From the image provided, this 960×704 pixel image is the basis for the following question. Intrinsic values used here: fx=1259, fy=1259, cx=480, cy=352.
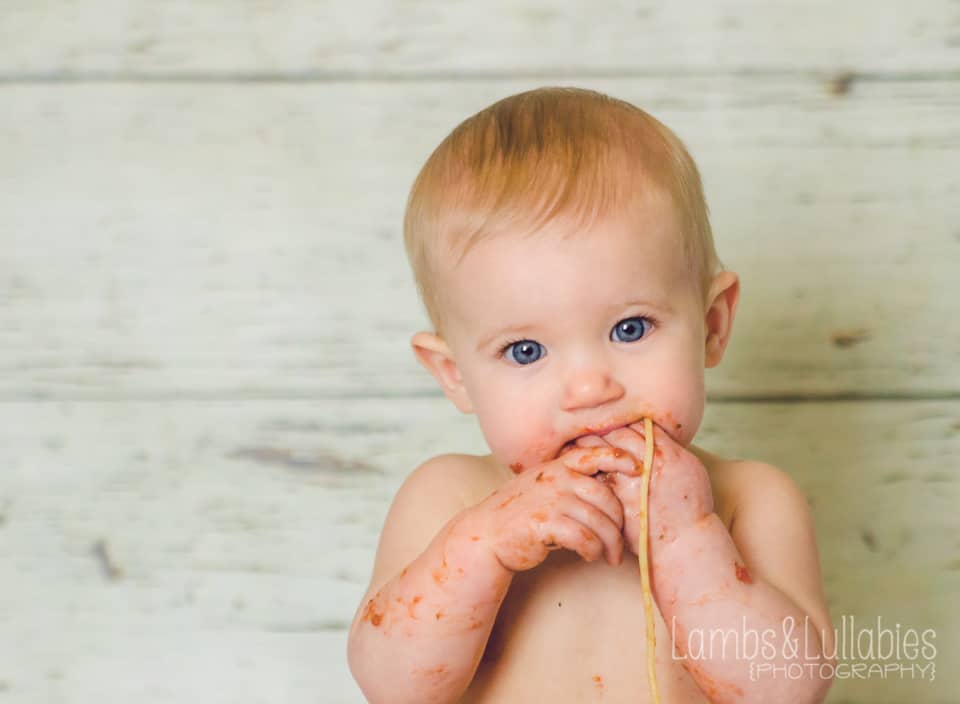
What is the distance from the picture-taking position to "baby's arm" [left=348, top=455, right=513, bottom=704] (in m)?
0.78

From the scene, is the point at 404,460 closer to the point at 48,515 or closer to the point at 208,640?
the point at 208,640

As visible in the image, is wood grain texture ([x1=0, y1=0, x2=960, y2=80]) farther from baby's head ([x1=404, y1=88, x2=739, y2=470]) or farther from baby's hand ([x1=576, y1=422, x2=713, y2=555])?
baby's hand ([x1=576, y1=422, x2=713, y2=555])

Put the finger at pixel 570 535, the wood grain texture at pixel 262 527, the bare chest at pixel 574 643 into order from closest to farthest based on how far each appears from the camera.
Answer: the finger at pixel 570 535, the bare chest at pixel 574 643, the wood grain texture at pixel 262 527

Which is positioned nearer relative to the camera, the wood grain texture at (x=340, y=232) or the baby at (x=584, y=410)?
the baby at (x=584, y=410)

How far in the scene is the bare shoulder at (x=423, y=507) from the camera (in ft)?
2.95

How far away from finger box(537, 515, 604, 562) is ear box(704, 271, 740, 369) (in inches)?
7.7

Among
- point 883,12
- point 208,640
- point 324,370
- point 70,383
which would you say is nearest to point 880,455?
point 883,12

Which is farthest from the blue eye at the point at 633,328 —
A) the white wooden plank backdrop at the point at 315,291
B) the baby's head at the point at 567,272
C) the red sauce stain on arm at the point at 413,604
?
the white wooden plank backdrop at the point at 315,291

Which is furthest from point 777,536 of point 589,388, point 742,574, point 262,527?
point 262,527

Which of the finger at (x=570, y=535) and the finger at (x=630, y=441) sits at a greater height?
the finger at (x=630, y=441)

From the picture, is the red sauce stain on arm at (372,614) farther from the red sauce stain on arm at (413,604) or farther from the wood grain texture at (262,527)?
the wood grain texture at (262,527)

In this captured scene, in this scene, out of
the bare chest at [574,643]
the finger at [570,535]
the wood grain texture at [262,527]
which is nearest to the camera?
the finger at [570,535]

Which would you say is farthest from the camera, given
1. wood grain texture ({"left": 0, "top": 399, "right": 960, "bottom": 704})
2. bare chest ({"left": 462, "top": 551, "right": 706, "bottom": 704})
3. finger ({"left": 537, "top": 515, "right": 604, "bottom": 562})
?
wood grain texture ({"left": 0, "top": 399, "right": 960, "bottom": 704})

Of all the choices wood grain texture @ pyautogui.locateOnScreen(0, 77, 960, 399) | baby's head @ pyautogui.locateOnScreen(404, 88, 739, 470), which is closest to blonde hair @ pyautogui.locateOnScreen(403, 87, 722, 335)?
baby's head @ pyautogui.locateOnScreen(404, 88, 739, 470)
